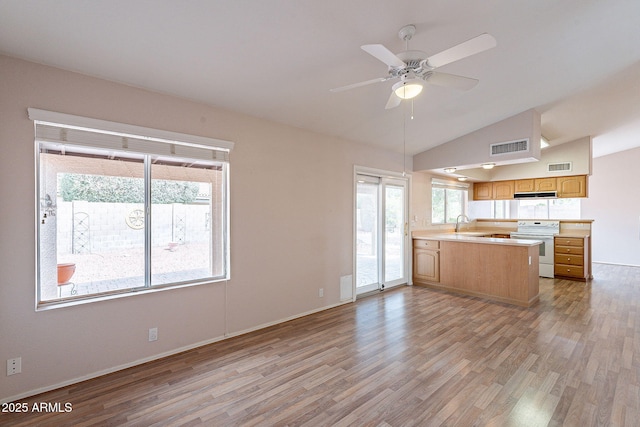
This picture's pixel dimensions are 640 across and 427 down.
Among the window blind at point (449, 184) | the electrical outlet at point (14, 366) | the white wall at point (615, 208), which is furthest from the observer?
the white wall at point (615, 208)

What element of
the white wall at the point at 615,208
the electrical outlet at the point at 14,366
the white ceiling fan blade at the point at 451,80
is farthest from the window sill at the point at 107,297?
the white wall at the point at 615,208

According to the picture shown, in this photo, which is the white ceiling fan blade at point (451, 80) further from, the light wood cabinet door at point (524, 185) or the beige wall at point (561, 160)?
the light wood cabinet door at point (524, 185)

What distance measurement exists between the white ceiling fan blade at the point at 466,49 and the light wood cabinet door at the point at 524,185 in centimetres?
631

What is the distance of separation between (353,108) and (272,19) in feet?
5.51

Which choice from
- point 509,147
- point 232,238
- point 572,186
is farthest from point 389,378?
point 572,186

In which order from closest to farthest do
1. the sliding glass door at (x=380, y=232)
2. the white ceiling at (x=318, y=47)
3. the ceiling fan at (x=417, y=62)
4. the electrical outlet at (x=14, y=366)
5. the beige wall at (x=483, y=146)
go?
the ceiling fan at (x=417, y=62) < the white ceiling at (x=318, y=47) < the electrical outlet at (x=14, y=366) < the beige wall at (x=483, y=146) < the sliding glass door at (x=380, y=232)

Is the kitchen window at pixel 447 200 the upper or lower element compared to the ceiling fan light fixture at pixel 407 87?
lower

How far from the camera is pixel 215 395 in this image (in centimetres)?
225

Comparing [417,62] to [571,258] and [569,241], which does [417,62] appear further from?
[571,258]

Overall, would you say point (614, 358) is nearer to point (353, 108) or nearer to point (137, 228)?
point (353, 108)

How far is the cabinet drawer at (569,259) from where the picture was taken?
5.85m

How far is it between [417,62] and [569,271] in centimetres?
637

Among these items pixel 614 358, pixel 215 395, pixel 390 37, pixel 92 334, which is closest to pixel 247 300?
pixel 215 395

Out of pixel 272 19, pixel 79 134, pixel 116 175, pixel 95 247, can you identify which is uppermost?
pixel 272 19
